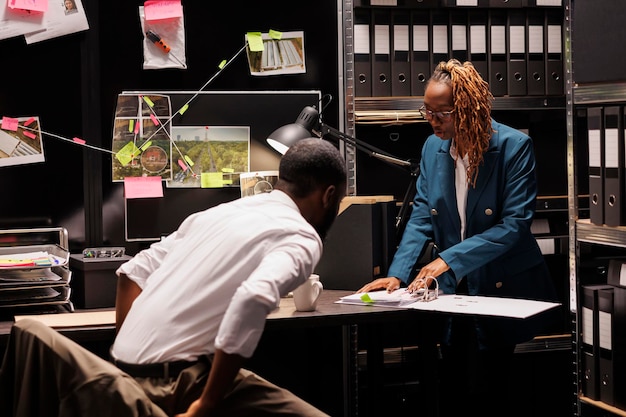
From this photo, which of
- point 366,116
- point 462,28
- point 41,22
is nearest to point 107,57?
point 41,22

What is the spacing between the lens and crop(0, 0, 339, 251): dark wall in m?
3.28

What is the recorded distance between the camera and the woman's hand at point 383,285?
116 inches

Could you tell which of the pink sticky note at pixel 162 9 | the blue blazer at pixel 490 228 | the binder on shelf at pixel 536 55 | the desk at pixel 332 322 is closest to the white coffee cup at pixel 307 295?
the desk at pixel 332 322

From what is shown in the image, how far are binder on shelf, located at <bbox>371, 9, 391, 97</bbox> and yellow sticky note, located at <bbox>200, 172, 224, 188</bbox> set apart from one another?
691 millimetres

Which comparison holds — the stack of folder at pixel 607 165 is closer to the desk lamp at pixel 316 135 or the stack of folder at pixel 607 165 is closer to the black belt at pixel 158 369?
the desk lamp at pixel 316 135

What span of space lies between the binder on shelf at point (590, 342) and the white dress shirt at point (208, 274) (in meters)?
1.40

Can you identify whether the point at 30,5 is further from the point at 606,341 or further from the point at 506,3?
the point at 606,341

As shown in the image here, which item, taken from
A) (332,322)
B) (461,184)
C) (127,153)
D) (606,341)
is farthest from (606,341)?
(127,153)

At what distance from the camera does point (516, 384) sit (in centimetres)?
385

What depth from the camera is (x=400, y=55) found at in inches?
138

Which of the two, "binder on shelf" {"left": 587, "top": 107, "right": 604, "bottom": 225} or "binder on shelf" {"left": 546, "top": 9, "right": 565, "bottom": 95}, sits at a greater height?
"binder on shelf" {"left": 546, "top": 9, "right": 565, "bottom": 95}

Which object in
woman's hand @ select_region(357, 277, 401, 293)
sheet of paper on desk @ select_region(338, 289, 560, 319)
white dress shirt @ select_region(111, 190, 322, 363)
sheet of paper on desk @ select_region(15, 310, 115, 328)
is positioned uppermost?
white dress shirt @ select_region(111, 190, 322, 363)

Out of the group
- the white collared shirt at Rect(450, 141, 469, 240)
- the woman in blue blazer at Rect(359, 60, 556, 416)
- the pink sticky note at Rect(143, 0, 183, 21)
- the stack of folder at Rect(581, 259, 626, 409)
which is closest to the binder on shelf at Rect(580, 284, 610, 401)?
the stack of folder at Rect(581, 259, 626, 409)

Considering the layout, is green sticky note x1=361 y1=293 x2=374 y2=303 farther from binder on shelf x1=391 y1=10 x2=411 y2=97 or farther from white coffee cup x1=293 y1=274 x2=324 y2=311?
binder on shelf x1=391 y1=10 x2=411 y2=97
